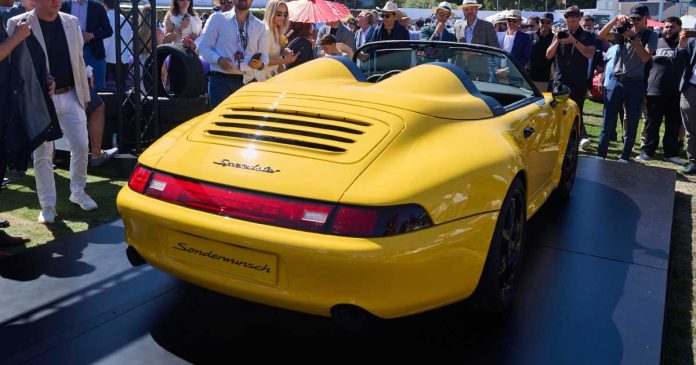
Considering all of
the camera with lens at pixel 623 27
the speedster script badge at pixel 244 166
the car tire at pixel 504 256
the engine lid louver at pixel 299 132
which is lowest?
the car tire at pixel 504 256

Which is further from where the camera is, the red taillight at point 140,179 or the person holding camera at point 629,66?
the person holding camera at point 629,66

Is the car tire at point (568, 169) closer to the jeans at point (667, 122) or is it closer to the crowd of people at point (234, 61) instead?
the crowd of people at point (234, 61)

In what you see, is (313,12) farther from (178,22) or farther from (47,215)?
(47,215)

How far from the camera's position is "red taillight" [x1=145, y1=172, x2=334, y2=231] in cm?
246

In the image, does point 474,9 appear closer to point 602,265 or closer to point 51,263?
point 602,265

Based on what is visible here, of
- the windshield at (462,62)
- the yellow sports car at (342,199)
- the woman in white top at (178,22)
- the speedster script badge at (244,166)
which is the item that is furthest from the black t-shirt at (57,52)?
the woman in white top at (178,22)

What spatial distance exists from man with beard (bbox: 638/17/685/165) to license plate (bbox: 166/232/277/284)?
7.34 meters

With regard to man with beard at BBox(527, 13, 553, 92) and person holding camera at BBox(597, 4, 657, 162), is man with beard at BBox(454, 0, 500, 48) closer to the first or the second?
man with beard at BBox(527, 13, 553, 92)

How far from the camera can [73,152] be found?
5.07m

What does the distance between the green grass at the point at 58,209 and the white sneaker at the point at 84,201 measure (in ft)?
0.15

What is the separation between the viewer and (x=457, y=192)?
2.64 meters

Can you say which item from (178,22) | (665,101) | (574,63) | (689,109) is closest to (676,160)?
(665,101)

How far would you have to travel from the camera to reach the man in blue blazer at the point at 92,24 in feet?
24.7

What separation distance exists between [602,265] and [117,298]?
274 centimetres
